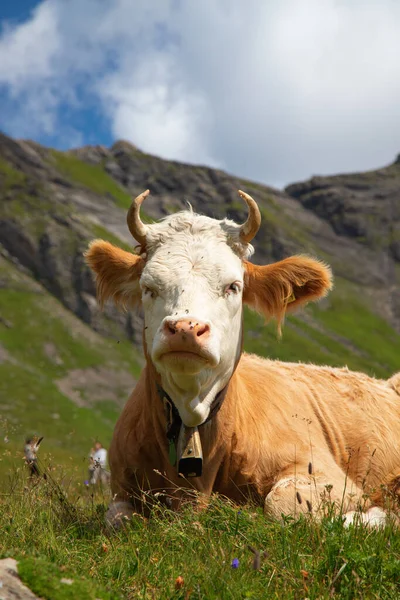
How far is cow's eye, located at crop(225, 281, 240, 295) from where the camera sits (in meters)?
6.61

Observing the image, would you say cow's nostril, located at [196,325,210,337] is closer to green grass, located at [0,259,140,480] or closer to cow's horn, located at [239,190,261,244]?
cow's horn, located at [239,190,261,244]

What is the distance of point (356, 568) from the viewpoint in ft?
14.3

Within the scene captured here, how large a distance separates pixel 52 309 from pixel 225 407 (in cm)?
11446

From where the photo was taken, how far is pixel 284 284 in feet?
24.9

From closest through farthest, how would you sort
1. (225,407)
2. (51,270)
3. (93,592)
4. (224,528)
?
(93,592), (224,528), (225,407), (51,270)

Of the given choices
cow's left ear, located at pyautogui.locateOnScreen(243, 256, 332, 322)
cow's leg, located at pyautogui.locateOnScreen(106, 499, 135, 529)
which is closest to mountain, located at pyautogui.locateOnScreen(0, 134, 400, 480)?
cow's left ear, located at pyautogui.locateOnScreen(243, 256, 332, 322)

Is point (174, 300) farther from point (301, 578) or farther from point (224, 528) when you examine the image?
point (301, 578)

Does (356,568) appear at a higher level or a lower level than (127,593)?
higher

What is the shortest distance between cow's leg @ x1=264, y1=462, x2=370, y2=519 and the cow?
16 millimetres

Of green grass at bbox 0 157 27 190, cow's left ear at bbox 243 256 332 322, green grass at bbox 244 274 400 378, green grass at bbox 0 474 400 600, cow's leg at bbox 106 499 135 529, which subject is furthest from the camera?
green grass at bbox 0 157 27 190

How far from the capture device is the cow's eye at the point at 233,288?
6613 millimetres

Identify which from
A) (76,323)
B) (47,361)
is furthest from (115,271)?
(76,323)

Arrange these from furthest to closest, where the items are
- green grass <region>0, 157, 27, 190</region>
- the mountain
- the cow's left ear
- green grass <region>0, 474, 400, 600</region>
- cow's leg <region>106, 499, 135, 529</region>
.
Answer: green grass <region>0, 157, 27, 190</region> → the mountain → the cow's left ear → cow's leg <region>106, 499, 135, 529</region> → green grass <region>0, 474, 400, 600</region>

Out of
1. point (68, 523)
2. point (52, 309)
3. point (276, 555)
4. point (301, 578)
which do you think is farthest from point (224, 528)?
point (52, 309)
